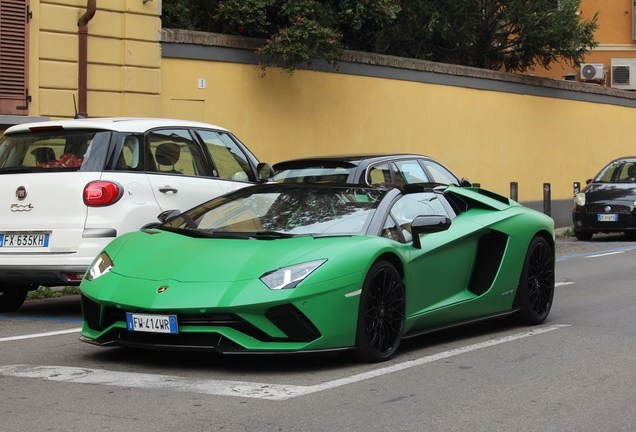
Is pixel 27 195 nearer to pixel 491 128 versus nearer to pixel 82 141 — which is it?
pixel 82 141

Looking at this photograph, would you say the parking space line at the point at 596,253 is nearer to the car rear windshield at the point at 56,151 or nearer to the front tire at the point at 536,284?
the front tire at the point at 536,284

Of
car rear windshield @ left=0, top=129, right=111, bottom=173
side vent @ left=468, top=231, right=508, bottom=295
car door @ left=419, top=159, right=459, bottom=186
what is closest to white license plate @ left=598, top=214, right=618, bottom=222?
car door @ left=419, top=159, right=459, bottom=186

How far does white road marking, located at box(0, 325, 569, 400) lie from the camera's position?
18.6ft

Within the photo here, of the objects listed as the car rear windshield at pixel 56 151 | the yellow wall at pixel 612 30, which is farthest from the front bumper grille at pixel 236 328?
the yellow wall at pixel 612 30

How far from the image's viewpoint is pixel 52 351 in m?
7.18

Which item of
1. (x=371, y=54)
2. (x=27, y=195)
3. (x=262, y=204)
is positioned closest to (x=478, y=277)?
(x=262, y=204)

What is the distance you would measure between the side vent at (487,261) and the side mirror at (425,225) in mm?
869

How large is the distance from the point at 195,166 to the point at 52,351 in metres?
3.20

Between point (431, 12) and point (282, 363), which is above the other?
point (431, 12)

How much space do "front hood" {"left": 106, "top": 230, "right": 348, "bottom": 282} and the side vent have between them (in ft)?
5.62

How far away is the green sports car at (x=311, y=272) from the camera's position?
6098 mm

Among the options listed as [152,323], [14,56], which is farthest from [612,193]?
[152,323]

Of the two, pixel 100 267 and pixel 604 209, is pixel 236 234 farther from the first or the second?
pixel 604 209

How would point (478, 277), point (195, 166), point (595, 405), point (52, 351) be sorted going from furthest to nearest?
1. point (195, 166)
2. point (478, 277)
3. point (52, 351)
4. point (595, 405)
